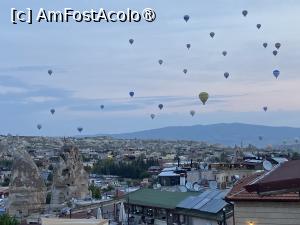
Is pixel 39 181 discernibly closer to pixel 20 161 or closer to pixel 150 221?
pixel 20 161

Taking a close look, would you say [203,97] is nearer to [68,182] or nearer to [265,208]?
[68,182]

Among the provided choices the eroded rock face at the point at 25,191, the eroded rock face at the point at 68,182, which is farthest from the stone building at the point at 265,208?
the eroded rock face at the point at 68,182

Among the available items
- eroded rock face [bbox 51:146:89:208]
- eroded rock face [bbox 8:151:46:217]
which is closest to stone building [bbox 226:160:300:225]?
eroded rock face [bbox 8:151:46:217]

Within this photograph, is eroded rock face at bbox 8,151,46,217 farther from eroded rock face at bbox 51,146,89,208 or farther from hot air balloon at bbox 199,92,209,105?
hot air balloon at bbox 199,92,209,105

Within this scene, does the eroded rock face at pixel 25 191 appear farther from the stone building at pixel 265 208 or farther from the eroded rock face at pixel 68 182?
the stone building at pixel 265 208

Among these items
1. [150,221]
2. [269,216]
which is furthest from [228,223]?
[150,221]
